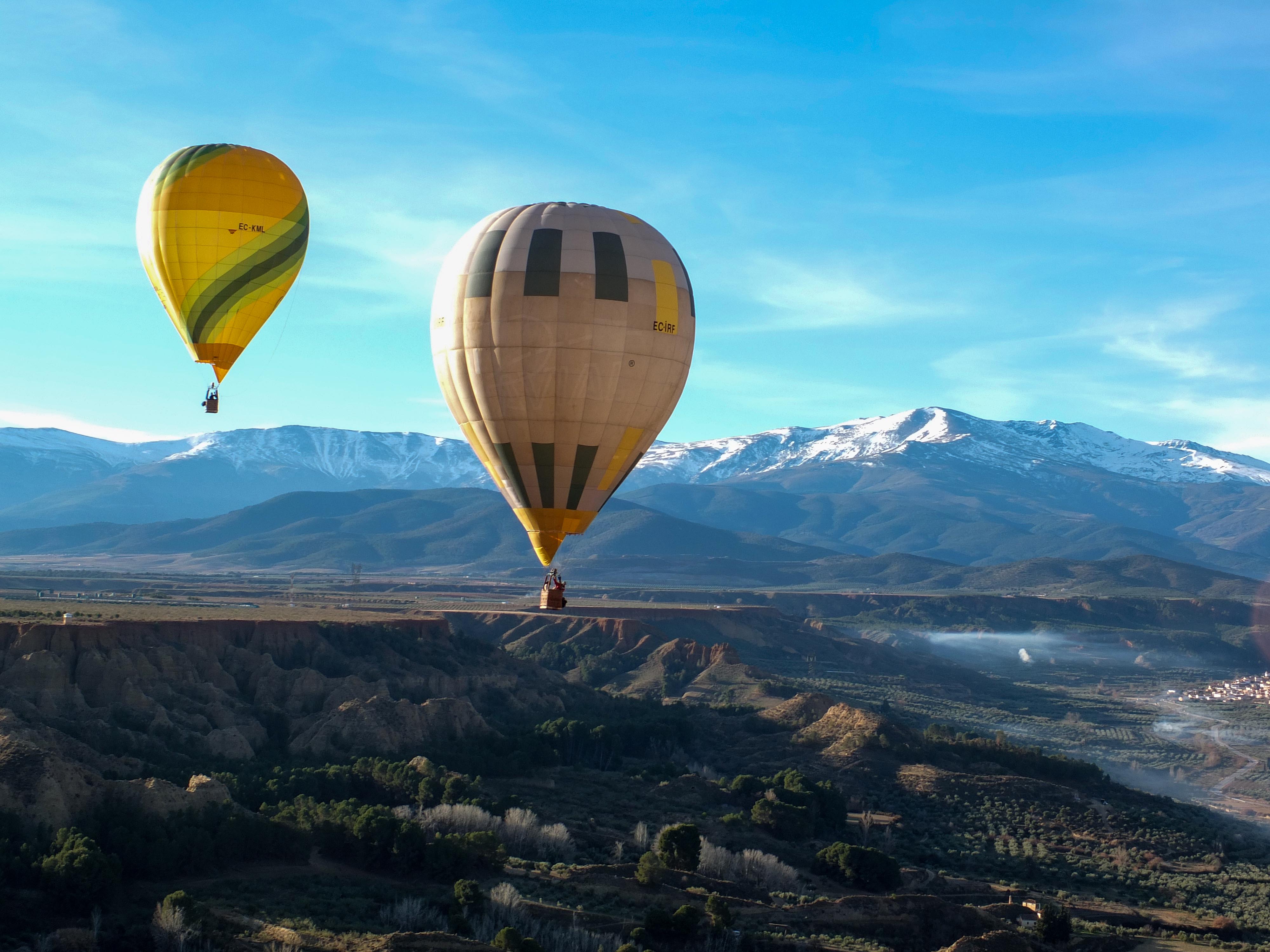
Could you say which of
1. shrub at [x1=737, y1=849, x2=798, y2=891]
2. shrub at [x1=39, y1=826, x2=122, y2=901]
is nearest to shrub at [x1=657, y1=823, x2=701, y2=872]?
shrub at [x1=737, y1=849, x2=798, y2=891]

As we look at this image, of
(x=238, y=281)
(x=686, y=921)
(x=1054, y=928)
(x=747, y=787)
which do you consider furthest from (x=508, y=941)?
(x=747, y=787)

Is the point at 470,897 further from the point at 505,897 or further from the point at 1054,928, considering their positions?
the point at 1054,928

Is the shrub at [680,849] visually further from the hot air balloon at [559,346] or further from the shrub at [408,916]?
the hot air balloon at [559,346]

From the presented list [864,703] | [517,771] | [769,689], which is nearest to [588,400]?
[517,771]

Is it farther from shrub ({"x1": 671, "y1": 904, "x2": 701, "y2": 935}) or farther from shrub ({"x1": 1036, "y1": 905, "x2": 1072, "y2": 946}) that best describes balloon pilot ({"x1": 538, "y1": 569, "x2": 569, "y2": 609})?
shrub ({"x1": 1036, "y1": 905, "x2": 1072, "y2": 946})

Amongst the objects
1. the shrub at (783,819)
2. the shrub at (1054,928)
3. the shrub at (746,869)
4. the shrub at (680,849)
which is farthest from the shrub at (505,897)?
the shrub at (783,819)

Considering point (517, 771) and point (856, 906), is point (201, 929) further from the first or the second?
point (517, 771)
